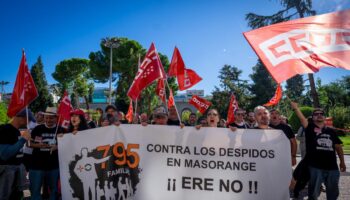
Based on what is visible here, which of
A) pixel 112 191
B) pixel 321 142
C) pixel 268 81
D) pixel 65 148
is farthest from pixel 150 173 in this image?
pixel 268 81

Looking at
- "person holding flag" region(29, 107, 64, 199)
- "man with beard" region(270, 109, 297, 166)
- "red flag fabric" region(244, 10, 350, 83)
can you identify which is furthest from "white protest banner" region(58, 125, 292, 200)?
"man with beard" region(270, 109, 297, 166)

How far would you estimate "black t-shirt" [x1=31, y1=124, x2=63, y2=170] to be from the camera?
173 inches

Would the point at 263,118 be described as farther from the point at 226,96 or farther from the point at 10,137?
the point at 226,96

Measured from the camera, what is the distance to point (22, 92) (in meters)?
4.34

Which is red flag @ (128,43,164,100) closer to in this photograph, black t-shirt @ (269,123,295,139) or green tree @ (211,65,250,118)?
black t-shirt @ (269,123,295,139)

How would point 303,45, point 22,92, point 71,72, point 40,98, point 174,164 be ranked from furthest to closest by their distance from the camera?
point 40,98 → point 71,72 → point 22,92 → point 174,164 → point 303,45

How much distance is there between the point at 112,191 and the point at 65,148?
0.97 m

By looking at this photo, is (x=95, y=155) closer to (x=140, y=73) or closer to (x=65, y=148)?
(x=65, y=148)

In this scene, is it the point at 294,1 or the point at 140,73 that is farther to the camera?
the point at 294,1

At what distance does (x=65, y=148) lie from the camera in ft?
14.4

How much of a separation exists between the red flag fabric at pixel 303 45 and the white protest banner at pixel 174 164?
96 cm

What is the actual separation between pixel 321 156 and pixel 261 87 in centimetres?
3946

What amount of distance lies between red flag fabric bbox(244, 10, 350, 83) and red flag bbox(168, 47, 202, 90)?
361 centimetres

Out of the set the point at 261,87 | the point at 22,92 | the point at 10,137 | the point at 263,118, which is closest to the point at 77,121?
the point at 22,92
